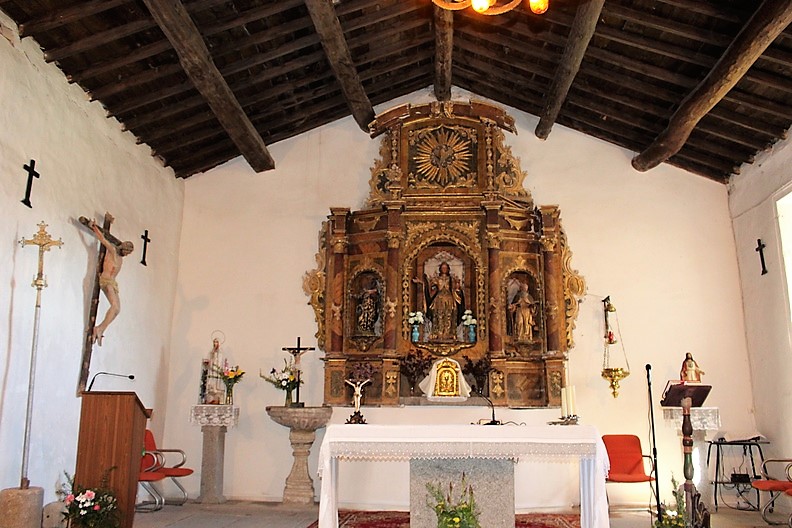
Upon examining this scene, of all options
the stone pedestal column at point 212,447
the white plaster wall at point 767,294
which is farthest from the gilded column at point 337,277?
the white plaster wall at point 767,294

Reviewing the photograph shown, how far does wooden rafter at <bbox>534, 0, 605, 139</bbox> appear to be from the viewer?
22.9 ft

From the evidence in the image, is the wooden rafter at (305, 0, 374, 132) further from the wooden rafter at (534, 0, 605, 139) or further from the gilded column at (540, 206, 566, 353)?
the gilded column at (540, 206, 566, 353)

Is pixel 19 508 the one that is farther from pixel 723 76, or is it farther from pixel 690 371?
pixel 723 76

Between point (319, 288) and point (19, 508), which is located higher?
point (319, 288)

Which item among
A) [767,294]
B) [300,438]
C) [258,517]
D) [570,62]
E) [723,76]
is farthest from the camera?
[300,438]

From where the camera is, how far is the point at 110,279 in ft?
23.8

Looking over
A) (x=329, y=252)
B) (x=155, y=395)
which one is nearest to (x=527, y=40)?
(x=329, y=252)

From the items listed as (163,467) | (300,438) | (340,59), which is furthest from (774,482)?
(163,467)

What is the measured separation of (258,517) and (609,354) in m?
4.51

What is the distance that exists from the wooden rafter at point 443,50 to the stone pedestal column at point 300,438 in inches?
174

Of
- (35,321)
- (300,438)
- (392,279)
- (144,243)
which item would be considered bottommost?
(300,438)

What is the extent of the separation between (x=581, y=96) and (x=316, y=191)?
3605 millimetres

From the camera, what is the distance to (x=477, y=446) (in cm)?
538

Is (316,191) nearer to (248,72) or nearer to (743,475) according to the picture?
(248,72)
